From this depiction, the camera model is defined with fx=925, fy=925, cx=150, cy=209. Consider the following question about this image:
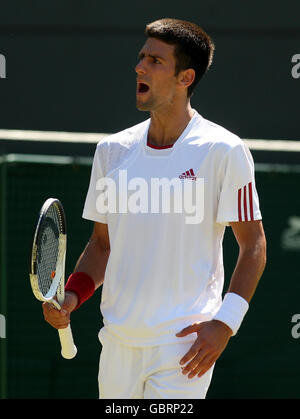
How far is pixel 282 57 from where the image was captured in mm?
6512

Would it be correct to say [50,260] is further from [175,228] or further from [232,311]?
[232,311]

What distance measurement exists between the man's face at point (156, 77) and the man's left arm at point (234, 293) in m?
0.55

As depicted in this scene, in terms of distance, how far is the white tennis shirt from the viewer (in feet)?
10.8

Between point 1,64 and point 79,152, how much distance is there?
944 mm

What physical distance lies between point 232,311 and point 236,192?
0.42 metres

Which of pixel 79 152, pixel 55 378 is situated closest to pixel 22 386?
pixel 55 378

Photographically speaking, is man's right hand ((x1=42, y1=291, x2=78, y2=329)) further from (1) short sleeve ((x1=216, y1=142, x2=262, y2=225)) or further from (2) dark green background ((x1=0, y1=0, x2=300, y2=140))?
(2) dark green background ((x1=0, y1=0, x2=300, y2=140))

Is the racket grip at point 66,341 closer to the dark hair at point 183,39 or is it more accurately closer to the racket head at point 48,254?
the racket head at point 48,254

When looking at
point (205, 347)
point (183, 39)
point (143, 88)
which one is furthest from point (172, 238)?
point (183, 39)

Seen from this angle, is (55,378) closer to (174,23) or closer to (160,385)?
(160,385)

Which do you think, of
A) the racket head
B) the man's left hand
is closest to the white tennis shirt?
the man's left hand

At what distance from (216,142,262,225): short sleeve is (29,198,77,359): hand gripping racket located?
641 mm
